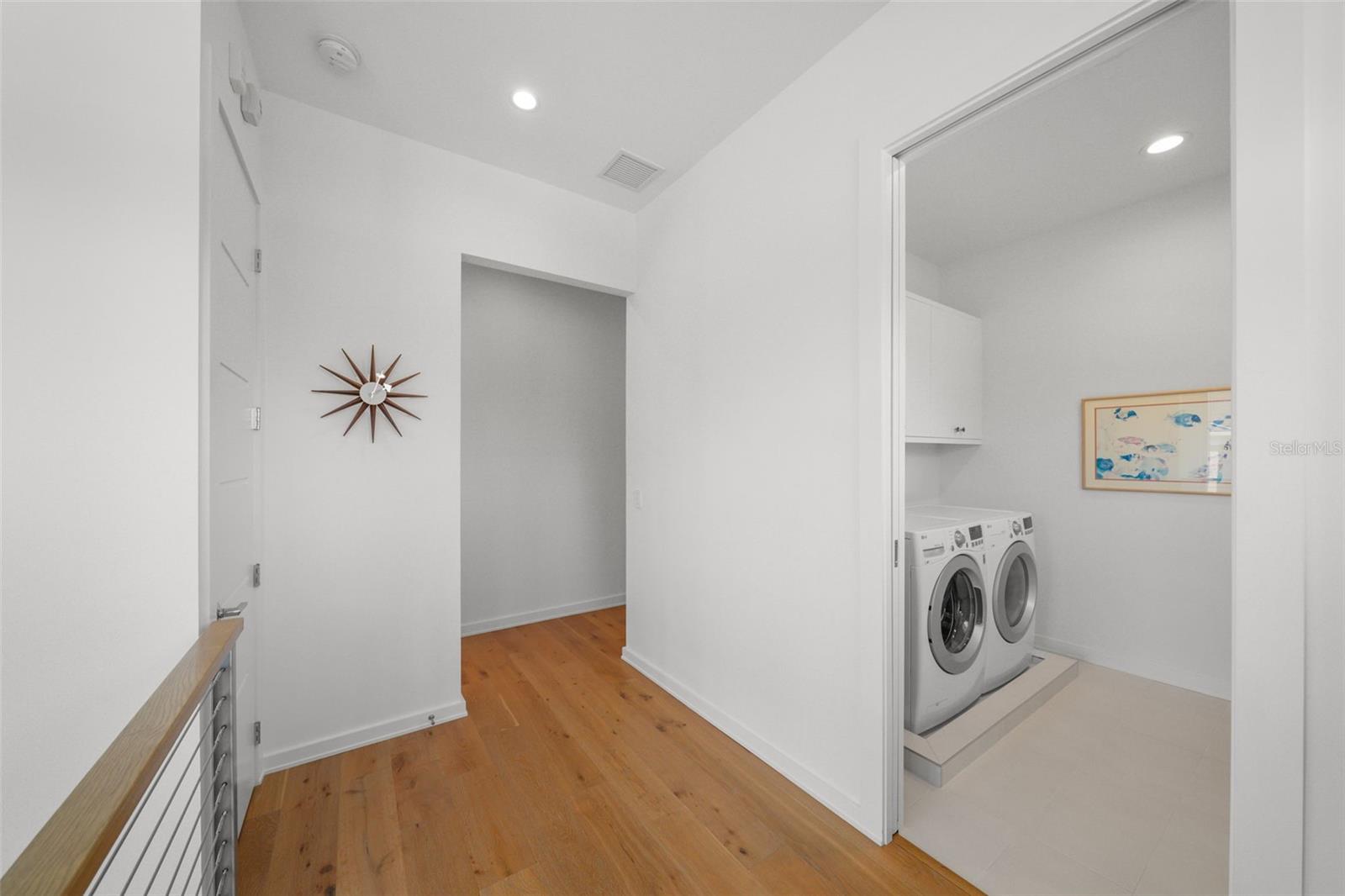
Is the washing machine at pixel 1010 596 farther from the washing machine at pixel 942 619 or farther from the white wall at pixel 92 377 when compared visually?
the white wall at pixel 92 377

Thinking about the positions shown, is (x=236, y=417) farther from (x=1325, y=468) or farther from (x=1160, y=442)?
(x=1160, y=442)

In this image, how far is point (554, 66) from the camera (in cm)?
197

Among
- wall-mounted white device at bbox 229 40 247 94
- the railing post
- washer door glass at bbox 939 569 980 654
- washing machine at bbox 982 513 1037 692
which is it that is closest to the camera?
the railing post

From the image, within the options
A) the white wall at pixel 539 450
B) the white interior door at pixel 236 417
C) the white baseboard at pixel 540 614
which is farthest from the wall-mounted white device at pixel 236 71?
the white baseboard at pixel 540 614

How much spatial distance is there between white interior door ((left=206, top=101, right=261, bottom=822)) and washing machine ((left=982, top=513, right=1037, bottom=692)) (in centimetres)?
302

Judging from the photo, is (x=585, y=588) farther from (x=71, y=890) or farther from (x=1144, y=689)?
(x=71, y=890)

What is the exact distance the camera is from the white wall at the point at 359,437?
6.89 ft

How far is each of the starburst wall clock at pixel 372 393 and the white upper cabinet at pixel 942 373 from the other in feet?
8.29

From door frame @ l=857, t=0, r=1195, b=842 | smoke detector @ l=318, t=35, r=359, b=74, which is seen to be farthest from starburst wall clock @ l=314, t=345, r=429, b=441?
door frame @ l=857, t=0, r=1195, b=842

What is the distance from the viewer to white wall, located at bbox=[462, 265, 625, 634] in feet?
12.0

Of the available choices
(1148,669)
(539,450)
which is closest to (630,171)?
(539,450)

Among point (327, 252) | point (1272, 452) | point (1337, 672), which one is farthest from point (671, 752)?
point (327, 252)

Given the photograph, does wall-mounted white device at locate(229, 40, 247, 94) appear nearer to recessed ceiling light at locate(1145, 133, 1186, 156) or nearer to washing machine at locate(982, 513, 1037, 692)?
recessed ceiling light at locate(1145, 133, 1186, 156)

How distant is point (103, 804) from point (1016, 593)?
334 cm
